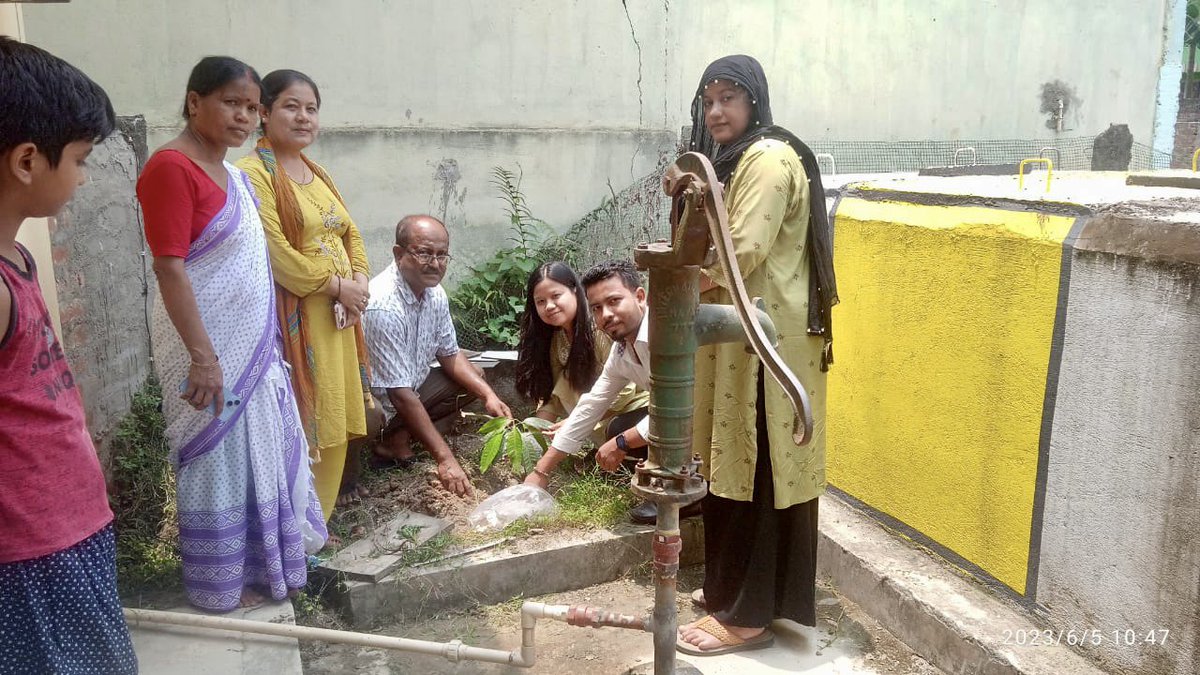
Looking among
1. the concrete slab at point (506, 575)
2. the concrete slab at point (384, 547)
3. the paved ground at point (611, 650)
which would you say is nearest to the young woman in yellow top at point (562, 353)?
the concrete slab at point (506, 575)

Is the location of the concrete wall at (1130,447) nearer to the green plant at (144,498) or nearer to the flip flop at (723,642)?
the flip flop at (723,642)

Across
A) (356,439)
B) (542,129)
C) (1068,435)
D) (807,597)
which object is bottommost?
(807,597)

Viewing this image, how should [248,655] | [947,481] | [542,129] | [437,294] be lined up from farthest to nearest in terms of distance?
[542,129] < [437,294] < [947,481] < [248,655]

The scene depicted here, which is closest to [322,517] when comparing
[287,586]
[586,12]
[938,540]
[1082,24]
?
[287,586]

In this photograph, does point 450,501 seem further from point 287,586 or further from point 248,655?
point 248,655

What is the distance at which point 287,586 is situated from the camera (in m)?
2.85

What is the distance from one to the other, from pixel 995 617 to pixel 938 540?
0.39 m

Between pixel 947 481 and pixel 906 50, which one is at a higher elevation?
pixel 906 50

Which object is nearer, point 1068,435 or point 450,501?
point 1068,435

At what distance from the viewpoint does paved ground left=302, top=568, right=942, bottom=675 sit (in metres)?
2.91

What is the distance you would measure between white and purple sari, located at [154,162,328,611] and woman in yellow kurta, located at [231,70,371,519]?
28 cm

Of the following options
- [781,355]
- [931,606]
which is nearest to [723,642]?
[931,606]

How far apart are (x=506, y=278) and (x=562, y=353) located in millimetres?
2196

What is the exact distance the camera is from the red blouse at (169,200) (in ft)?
8.03
